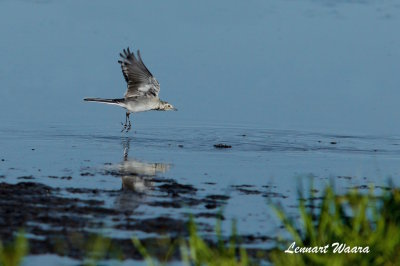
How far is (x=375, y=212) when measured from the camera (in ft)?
31.3

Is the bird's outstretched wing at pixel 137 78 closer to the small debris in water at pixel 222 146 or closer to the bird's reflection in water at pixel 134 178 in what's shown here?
the small debris in water at pixel 222 146

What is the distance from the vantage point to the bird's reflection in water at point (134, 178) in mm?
12188

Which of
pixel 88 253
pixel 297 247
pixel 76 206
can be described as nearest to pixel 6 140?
pixel 76 206

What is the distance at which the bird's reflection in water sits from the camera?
1219cm

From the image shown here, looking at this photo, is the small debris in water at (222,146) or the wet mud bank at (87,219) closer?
the wet mud bank at (87,219)

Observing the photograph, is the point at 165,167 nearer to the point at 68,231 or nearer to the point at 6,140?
the point at 6,140

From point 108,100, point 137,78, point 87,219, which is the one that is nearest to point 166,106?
point 137,78

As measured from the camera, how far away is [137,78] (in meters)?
19.9

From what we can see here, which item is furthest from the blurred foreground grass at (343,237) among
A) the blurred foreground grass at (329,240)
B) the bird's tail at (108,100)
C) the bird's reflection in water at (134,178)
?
the bird's tail at (108,100)

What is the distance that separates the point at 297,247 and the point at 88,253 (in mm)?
1781

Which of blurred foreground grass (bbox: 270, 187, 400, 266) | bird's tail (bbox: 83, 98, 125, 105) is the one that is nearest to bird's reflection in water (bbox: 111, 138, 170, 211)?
blurred foreground grass (bbox: 270, 187, 400, 266)

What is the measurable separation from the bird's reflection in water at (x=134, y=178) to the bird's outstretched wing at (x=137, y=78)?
11.1 ft

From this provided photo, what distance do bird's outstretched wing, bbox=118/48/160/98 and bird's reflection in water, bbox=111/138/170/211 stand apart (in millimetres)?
3395

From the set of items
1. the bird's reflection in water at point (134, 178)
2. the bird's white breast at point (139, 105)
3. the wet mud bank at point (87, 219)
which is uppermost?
the bird's white breast at point (139, 105)
